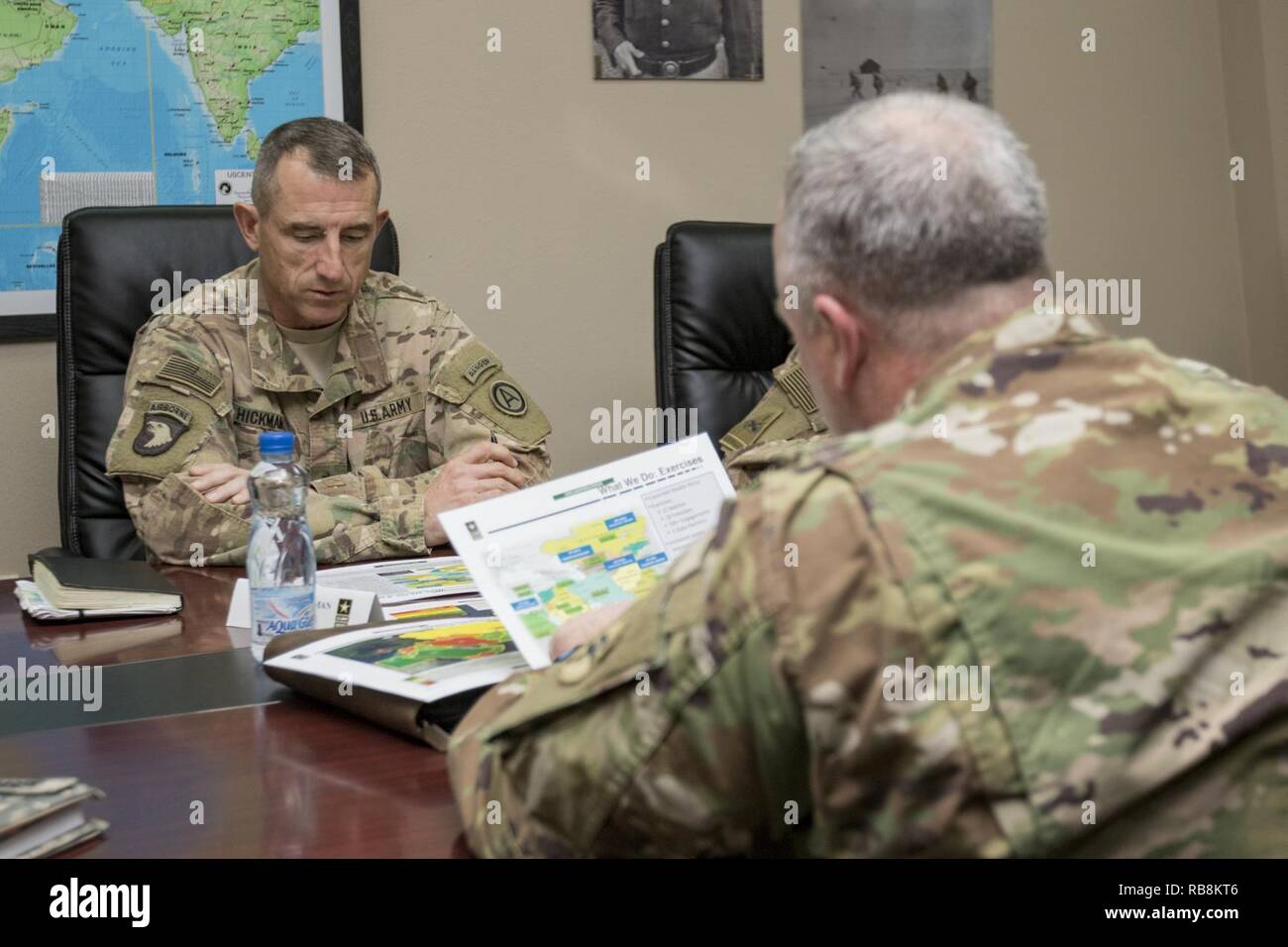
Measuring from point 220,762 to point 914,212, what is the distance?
26.8 inches

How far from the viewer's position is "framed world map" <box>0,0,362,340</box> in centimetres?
272

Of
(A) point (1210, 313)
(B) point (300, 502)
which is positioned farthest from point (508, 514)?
(A) point (1210, 313)

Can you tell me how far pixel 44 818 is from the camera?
899 millimetres

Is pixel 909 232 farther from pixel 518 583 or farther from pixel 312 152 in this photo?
pixel 312 152

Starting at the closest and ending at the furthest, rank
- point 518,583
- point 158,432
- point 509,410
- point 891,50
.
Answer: point 518,583
point 158,432
point 509,410
point 891,50

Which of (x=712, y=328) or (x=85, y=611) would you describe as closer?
(x=85, y=611)

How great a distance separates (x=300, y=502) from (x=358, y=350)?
35.3 inches

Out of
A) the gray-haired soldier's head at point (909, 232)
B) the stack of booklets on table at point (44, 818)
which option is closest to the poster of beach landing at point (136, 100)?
Answer: the stack of booklets on table at point (44, 818)

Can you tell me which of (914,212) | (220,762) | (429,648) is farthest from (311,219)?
(914,212)

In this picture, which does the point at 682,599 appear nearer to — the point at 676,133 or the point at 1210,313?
the point at 676,133

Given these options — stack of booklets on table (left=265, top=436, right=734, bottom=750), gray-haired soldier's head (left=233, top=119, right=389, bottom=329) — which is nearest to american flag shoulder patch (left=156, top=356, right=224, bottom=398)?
gray-haired soldier's head (left=233, top=119, right=389, bottom=329)

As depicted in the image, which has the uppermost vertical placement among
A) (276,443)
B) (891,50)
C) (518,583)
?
(891,50)

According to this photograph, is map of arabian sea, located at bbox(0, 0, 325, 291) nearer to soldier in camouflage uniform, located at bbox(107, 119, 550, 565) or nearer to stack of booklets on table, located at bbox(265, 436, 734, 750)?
soldier in camouflage uniform, located at bbox(107, 119, 550, 565)
